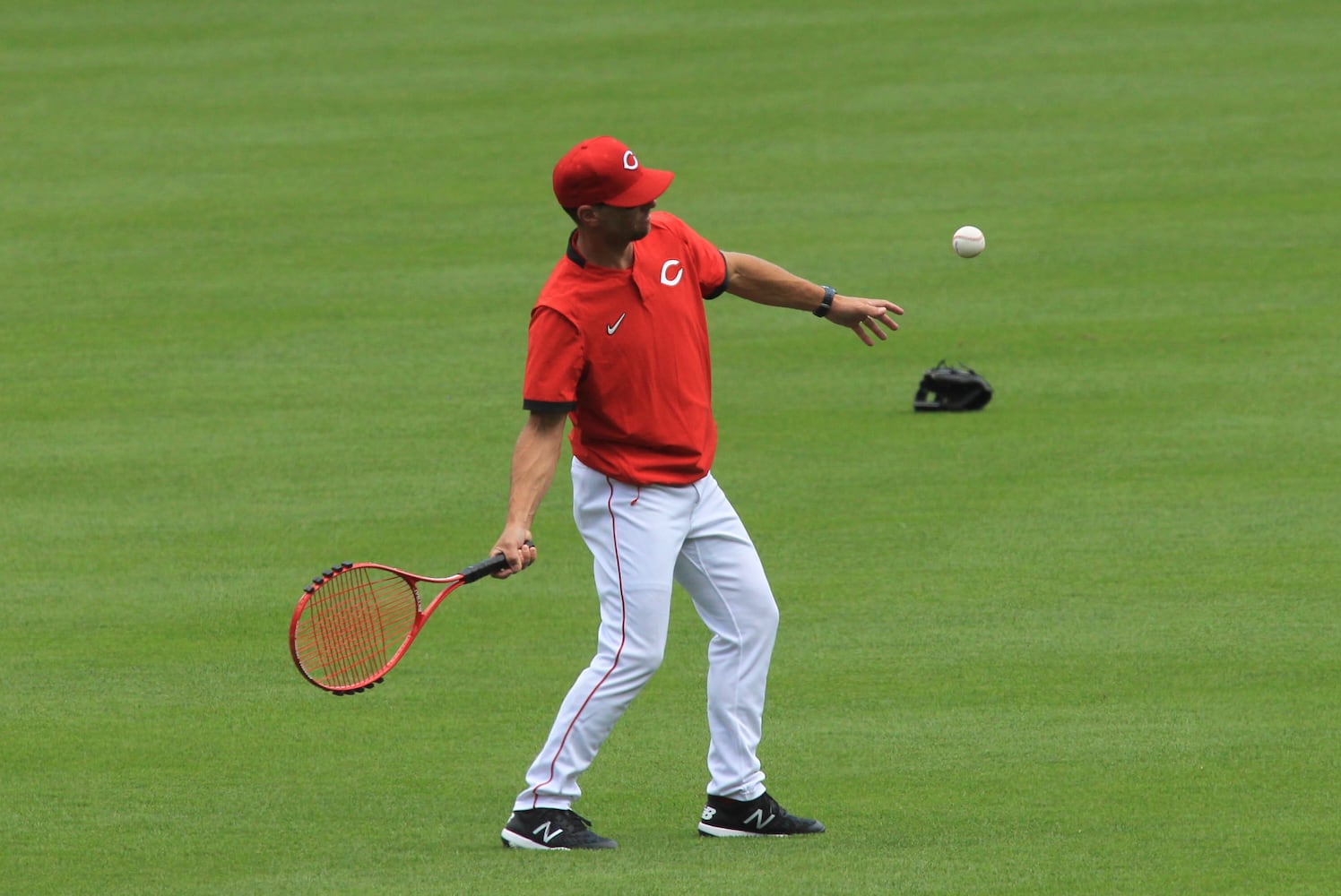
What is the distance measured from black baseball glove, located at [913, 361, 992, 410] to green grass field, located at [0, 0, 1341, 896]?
0.91ft

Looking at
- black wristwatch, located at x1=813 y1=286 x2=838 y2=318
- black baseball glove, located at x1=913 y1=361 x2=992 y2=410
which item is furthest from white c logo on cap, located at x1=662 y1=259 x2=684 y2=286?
black baseball glove, located at x1=913 y1=361 x2=992 y2=410

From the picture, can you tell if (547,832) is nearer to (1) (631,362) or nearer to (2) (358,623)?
(2) (358,623)

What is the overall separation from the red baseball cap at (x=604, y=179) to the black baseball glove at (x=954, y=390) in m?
7.73

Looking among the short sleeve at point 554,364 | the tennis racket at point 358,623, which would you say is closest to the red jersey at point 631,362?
the short sleeve at point 554,364

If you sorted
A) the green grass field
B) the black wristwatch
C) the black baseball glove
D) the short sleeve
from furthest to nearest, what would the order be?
1. the black baseball glove
2. the black wristwatch
3. the green grass field
4. the short sleeve

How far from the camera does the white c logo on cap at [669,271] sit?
6680 mm

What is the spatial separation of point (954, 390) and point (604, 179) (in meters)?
7.97

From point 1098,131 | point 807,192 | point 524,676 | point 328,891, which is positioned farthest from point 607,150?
point 1098,131

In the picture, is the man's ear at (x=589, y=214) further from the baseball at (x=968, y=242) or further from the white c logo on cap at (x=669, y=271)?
the baseball at (x=968, y=242)

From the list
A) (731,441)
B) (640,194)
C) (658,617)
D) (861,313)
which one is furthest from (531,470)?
(731,441)

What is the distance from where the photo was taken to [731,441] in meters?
13.4

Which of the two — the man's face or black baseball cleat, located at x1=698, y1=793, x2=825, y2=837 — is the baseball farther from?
black baseball cleat, located at x1=698, y1=793, x2=825, y2=837

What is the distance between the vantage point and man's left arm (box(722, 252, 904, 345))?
707 centimetres

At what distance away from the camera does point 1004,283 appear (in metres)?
17.6
